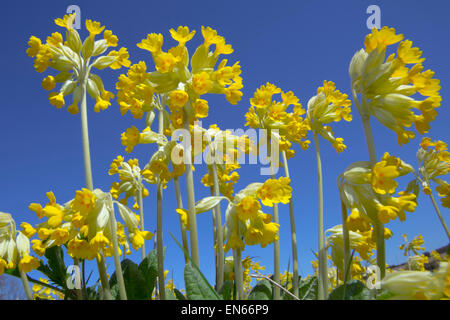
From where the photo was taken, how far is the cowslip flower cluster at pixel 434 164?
3934 mm

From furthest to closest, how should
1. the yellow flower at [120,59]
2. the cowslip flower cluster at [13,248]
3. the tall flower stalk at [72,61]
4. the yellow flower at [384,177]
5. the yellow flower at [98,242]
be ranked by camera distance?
1. the yellow flower at [120,59]
2. the tall flower stalk at [72,61]
3. the cowslip flower cluster at [13,248]
4. the yellow flower at [98,242]
5. the yellow flower at [384,177]

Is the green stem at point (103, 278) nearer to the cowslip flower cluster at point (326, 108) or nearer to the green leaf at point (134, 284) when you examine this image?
the green leaf at point (134, 284)

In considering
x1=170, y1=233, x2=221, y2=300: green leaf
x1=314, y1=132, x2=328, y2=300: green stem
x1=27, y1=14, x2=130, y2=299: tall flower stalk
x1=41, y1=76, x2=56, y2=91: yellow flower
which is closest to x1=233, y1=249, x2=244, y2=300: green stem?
x1=170, y1=233, x2=221, y2=300: green leaf

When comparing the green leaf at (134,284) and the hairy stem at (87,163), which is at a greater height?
the hairy stem at (87,163)

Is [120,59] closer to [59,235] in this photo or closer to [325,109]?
[59,235]

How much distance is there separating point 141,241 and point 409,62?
1.88m

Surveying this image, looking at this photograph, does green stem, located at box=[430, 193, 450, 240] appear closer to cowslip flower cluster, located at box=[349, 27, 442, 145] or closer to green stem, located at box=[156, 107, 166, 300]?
cowslip flower cluster, located at box=[349, 27, 442, 145]

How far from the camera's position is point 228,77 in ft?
6.97

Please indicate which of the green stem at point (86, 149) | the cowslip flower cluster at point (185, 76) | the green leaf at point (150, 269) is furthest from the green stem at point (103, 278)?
the cowslip flower cluster at point (185, 76)

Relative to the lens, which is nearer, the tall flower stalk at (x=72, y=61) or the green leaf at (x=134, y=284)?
the green leaf at (x=134, y=284)

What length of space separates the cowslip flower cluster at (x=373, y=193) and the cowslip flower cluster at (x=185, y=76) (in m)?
0.92

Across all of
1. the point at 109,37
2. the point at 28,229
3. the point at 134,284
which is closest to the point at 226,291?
the point at 134,284

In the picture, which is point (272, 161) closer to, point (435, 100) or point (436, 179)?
point (435, 100)
